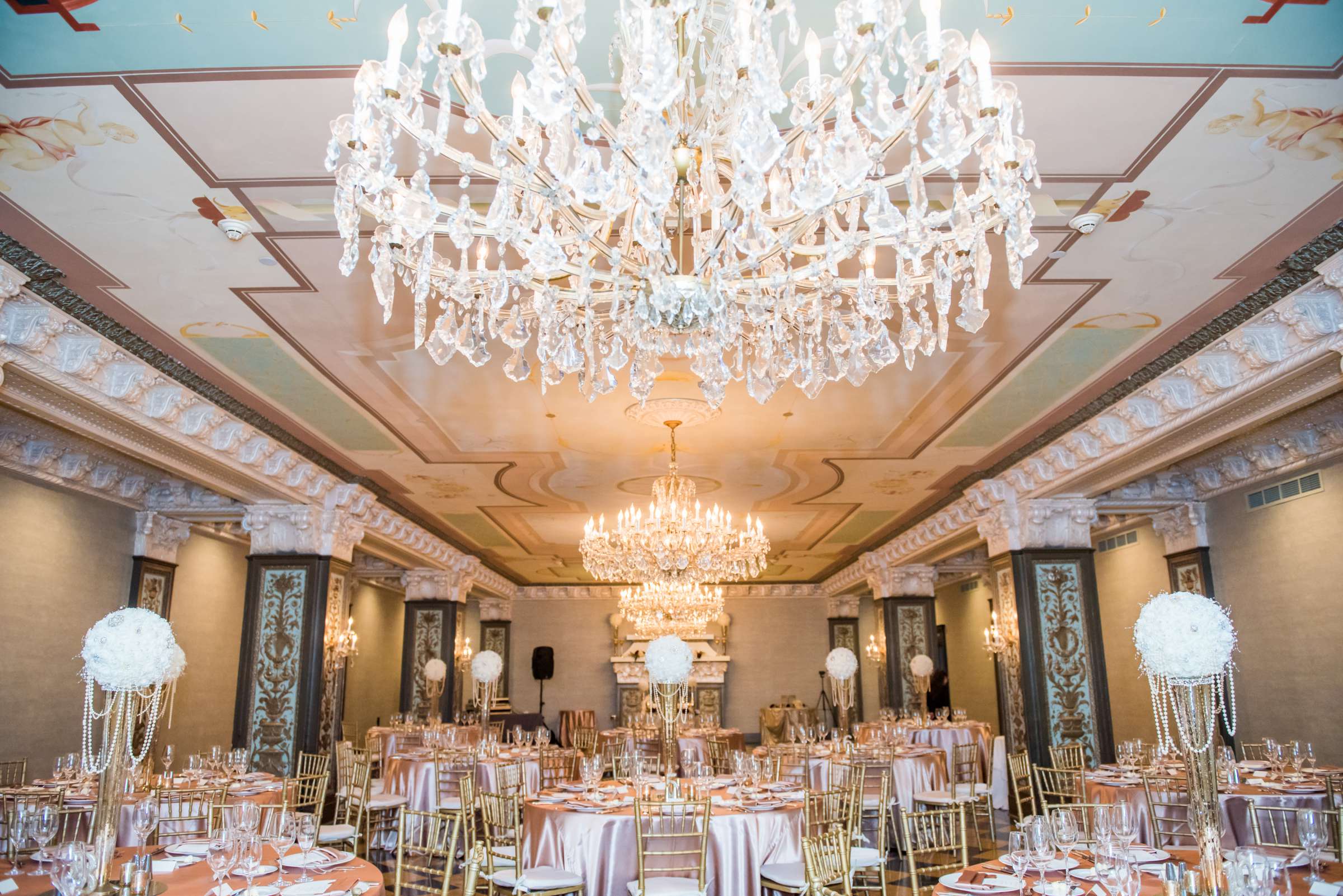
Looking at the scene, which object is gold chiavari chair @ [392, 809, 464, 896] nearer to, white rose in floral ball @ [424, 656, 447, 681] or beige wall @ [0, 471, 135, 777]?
beige wall @ [0, 471, 135, 777]

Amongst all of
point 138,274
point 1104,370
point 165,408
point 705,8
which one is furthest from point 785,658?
point 705,8

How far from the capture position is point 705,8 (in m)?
2.54

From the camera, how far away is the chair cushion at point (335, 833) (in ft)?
23.8

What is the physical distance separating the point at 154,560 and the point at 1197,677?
1024cm

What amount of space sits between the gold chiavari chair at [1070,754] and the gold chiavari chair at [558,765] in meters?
4.93

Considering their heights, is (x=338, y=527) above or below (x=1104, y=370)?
below

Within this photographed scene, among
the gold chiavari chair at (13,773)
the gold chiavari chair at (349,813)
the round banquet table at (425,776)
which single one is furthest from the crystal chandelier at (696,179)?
the round banquet table at (425,776)

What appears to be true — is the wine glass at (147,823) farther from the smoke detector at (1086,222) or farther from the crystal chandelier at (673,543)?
the crystal chandelier at (673,543)

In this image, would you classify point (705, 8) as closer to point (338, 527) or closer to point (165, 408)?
point (165, 408)

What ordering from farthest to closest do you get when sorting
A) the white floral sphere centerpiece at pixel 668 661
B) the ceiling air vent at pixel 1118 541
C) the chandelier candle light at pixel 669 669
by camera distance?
the ceiling air vent at pixel 1118 541 → the white floral sphere centerpiece at pixel 668 661 → the chandelier candle light at pixel 669 669

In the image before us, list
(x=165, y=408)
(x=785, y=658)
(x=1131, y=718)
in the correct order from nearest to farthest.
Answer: (x=165, y=408)
(x=1131, y=718)
(x=785, y=658)

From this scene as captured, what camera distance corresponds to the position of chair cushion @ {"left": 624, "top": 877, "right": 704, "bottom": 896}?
495 cm

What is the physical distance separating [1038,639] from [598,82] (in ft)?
25.5

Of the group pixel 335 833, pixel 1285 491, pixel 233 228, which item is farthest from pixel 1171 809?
pixel 233 228
